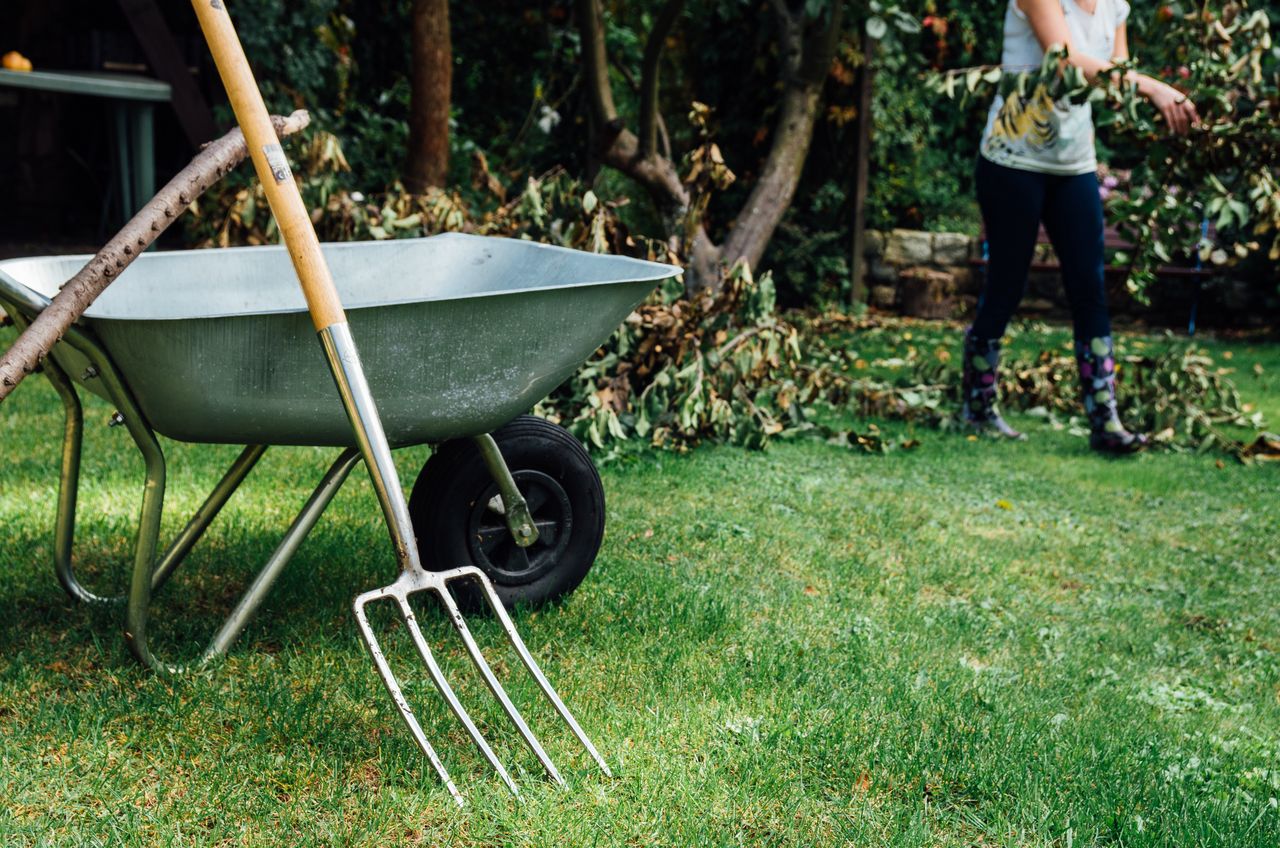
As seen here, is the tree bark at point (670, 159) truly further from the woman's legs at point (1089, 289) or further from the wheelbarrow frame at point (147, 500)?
the wheelbarrow frame at point (147, 500)

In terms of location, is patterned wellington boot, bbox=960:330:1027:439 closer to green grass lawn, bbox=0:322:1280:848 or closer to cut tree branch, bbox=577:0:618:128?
green grass lawn, bbox=0:322:1280:848

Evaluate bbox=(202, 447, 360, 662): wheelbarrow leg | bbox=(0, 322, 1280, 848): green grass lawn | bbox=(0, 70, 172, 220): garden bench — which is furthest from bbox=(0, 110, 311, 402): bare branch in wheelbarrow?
bbox=(0, 70, 172, 220): garden bench

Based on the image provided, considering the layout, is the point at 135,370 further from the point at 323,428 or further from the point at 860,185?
the point at 860,185

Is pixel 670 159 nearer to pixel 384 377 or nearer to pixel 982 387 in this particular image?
pixel 982 387

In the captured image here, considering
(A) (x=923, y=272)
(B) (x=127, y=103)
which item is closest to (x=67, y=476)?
(B) (x=127, y=103)

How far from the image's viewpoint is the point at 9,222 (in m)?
8.96

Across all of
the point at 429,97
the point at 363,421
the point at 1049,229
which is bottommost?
the point at 363,421

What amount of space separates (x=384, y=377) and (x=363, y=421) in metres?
0.16

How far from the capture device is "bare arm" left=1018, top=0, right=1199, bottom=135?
3797mm

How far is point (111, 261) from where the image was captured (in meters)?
1.86

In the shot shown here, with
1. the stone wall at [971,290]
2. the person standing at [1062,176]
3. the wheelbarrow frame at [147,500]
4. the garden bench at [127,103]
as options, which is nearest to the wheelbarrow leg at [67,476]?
the wheelbarrow frame at [147,500]

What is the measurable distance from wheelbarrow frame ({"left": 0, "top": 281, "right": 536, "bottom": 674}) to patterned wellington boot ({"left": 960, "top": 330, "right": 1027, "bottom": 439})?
8.45ft

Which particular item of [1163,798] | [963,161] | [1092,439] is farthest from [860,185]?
[1163,798]

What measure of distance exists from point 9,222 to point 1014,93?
7946 millimetres
